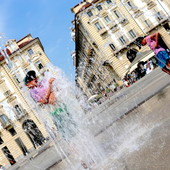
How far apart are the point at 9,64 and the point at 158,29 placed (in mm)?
20161

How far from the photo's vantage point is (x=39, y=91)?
500cm

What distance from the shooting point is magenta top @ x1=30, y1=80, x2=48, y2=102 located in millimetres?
4945

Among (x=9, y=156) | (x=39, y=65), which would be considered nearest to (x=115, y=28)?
(x=39, y=65)

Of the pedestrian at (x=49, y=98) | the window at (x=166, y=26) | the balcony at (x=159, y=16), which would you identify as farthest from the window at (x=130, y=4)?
the pedestrian at (x=49, y=98)

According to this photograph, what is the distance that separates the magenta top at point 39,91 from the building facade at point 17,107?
86.3 ft

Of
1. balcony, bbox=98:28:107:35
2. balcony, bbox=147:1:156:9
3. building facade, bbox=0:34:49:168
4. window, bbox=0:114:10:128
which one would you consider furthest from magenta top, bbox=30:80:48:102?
balcony, bbox=147:1:156:9

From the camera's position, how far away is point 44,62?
108 ft

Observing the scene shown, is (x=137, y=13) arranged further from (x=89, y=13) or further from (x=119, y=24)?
(x=89, y=13)

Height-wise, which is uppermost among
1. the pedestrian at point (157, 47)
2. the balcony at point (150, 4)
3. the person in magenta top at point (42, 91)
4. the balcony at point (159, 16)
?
the balcony at point (150, 4)

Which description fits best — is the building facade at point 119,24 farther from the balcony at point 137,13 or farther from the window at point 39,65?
the window at point 39,65

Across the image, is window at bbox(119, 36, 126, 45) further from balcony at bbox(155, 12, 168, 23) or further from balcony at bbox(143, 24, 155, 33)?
balcony at bbox(155, 12, 168, 23)

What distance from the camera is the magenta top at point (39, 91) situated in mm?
4945

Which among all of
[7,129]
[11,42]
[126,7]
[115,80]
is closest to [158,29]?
[126,7]

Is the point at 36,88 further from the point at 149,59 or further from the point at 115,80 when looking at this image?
the point at 115,80
